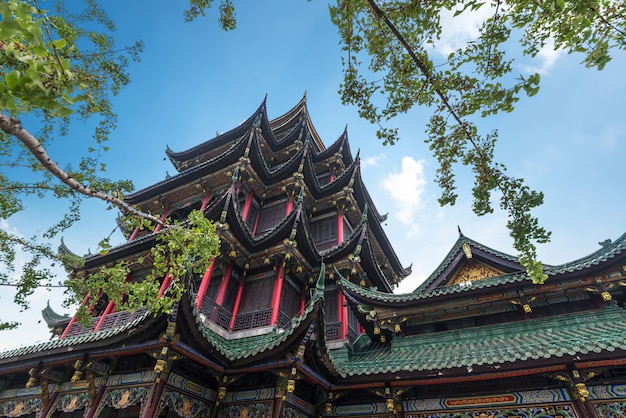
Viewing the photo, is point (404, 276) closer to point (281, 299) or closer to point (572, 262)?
point (281, 299)

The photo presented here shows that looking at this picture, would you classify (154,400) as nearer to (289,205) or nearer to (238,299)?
(238,299)

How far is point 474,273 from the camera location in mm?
9680

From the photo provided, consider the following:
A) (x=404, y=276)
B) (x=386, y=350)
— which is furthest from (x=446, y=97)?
(x=404, y=276)

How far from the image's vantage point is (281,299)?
11.7 metres

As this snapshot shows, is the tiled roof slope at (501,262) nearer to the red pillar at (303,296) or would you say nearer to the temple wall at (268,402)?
the temple wall at (268,402)

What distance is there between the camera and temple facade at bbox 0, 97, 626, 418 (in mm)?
6352

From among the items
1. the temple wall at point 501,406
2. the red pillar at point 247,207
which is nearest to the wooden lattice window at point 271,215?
the red pillar at point 247,207

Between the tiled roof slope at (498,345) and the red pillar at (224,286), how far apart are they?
443 centimetres

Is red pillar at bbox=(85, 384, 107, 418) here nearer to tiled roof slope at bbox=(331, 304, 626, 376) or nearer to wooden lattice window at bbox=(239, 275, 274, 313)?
wooden lattice window at bbox=(239, 275, 274, 313)

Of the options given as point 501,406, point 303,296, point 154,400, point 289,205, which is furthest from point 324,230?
point 154,400

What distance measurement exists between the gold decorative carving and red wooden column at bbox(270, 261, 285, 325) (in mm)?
5628

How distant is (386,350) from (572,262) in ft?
17.1

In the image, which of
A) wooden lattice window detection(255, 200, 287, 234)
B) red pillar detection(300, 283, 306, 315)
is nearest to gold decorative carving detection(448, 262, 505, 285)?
red pillar detection(300, 283, 306, 315)

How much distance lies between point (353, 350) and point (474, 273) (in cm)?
433
